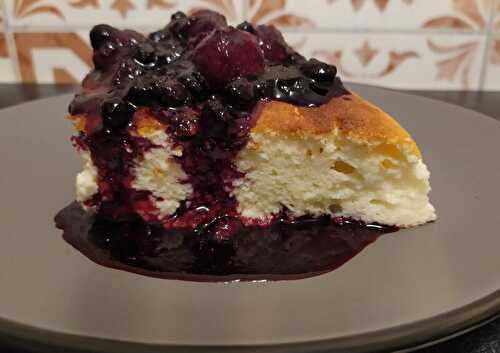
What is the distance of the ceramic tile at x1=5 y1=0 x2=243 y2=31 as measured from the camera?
96.7 inches

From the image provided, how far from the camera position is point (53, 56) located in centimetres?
261

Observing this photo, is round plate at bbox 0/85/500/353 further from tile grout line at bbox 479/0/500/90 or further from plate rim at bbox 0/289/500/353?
tile grout line at bbox 479/0/500/90

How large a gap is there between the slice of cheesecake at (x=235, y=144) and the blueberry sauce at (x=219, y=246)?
0.04m

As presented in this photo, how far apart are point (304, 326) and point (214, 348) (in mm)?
163

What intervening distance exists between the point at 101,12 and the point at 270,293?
5.73 feet

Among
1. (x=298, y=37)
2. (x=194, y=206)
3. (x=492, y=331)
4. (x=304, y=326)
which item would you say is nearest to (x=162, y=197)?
(x=194, y=206)

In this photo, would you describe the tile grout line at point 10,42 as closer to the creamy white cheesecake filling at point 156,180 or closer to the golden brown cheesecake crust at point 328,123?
the creamy white cheesecake filling at point 156,180

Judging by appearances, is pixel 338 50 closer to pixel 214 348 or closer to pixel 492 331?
pixel 492 331

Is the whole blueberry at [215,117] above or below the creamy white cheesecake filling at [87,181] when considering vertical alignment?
above

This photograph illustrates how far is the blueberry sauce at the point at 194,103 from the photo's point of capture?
1.39 m

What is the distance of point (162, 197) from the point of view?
151 centimetres

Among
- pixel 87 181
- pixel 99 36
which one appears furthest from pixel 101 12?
pixel 87 181

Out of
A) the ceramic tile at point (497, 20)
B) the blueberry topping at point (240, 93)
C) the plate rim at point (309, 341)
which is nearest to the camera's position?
the plate rim at point (309, 341)

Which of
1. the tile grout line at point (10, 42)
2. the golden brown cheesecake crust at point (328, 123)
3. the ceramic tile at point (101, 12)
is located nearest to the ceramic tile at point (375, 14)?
the ceramic tile at point (101, 12)
